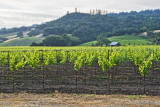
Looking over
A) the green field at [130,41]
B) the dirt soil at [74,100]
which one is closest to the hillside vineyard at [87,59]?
the dirt soil at [74,100]

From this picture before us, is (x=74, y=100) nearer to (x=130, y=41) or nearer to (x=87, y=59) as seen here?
(x=87, y=59)

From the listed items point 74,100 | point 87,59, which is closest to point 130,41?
point 87,59

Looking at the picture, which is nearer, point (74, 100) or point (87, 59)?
point (74, 100)

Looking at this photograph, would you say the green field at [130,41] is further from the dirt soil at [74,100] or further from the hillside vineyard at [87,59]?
the dirt soil at [74,100]

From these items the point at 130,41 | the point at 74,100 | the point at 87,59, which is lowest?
the point at 74,100

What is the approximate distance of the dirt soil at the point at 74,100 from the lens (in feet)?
35.7

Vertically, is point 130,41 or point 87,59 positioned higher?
point 130,41

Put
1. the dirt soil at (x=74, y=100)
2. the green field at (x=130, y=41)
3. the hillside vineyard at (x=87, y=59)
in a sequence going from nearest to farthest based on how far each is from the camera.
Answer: the dirt soil at (x=74, y=100)
the hillside vineyard at (x=87, y=59)
the green field at (x=130, y=41)

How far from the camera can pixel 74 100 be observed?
459 inches

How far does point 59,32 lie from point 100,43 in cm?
5349

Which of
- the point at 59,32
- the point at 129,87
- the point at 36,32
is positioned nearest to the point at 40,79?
the point at 129,87

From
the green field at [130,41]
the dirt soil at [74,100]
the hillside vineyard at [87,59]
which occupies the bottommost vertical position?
the dirt soil at [74,100]

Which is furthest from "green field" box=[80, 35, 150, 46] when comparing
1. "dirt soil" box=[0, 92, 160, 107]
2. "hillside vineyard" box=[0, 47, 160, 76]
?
"dirt soil" box=[0, 92, 160, 107]

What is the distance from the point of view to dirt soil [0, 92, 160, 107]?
35.7 feet
